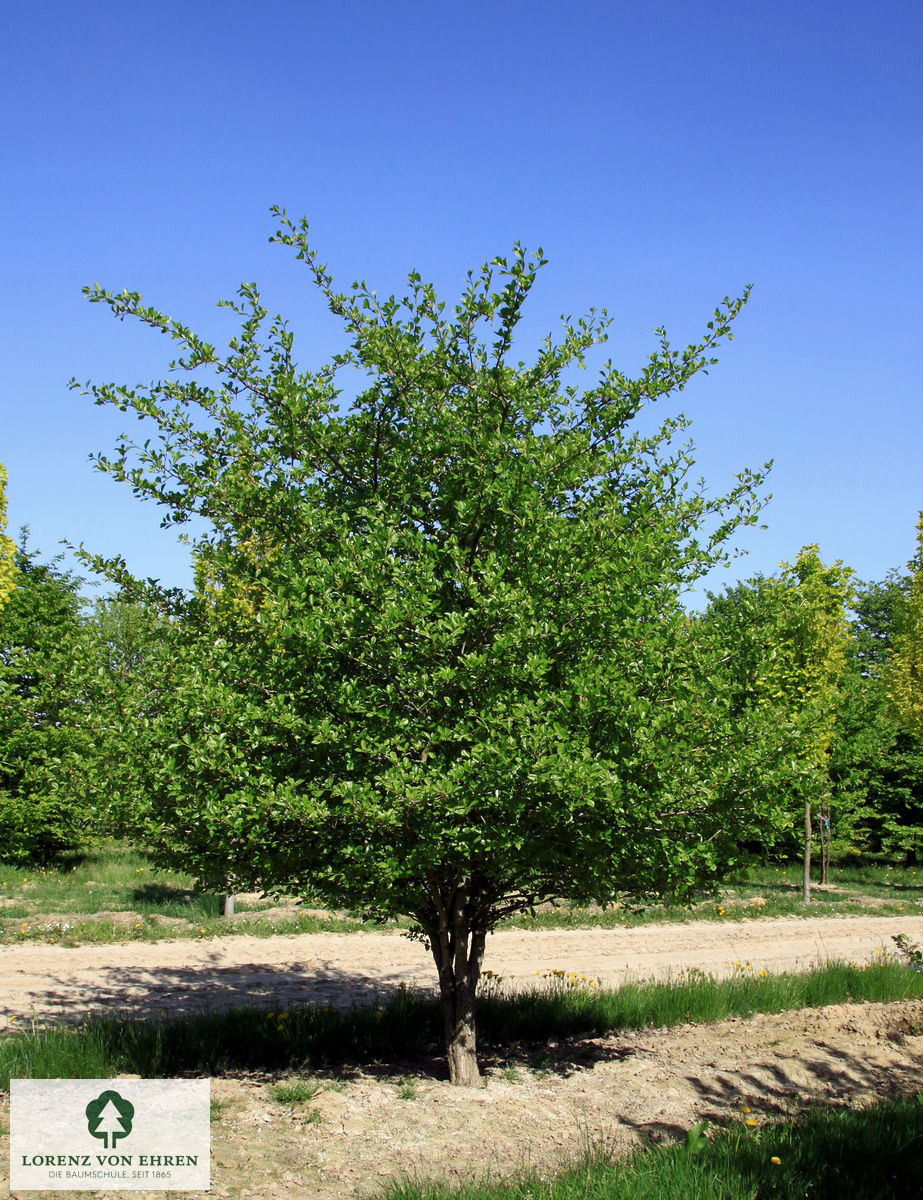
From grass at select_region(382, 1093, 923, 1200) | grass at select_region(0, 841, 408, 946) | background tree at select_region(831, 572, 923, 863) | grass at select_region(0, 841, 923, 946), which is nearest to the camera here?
grass at select_region(382, 1093, 923, 1200)

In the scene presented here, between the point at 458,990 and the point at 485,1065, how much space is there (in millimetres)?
1304

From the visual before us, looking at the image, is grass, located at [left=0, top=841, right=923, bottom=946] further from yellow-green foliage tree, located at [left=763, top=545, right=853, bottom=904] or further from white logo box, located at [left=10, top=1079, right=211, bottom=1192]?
white logo box, located at [left=10, top=1079, right=211, bottom=1192]

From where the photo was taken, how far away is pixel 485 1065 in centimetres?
780

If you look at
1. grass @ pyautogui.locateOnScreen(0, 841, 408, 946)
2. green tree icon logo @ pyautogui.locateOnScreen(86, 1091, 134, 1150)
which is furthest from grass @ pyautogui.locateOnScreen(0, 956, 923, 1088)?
grass @ pyautogui.locateOnScreen(0, 841, 408, 946)

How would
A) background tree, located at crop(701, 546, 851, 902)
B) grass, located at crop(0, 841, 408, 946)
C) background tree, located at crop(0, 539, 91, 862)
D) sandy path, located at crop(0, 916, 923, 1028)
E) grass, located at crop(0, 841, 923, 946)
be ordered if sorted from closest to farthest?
1. background tree, located at crop(701, 546, 851, 902)
2. sandy path, located at crop(0, 916, 923, 1028)
3. grass, located at crop(0, 841, 408, 946)
4. grass, located at crop(0, 841, 923, 946)
5. background tree, located at crop(0, 539, 91, 862)

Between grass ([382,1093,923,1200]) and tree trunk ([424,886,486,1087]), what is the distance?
1565mm

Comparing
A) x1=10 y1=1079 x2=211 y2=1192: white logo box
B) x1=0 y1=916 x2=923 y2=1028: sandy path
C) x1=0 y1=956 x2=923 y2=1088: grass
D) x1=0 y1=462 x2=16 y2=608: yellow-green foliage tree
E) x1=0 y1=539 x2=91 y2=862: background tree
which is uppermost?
x1=0 y1=462 x2=16 y2=608: yellow-green foliage tree

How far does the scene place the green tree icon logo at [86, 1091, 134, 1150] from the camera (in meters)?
5.33

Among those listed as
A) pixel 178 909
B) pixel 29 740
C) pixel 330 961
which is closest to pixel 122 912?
pixel 178 909

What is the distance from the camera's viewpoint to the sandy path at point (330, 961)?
10.4 m

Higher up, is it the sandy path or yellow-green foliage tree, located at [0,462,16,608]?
yellow-green foliage tree, located at [0,462,16,608]

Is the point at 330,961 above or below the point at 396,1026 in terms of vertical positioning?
below

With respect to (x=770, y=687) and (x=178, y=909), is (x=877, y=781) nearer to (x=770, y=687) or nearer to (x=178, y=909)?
(x=178, y=909)

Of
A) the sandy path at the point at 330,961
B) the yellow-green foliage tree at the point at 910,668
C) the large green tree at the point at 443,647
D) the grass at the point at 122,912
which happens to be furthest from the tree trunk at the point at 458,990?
the yellow-green foliage tree at the point at 910,668
